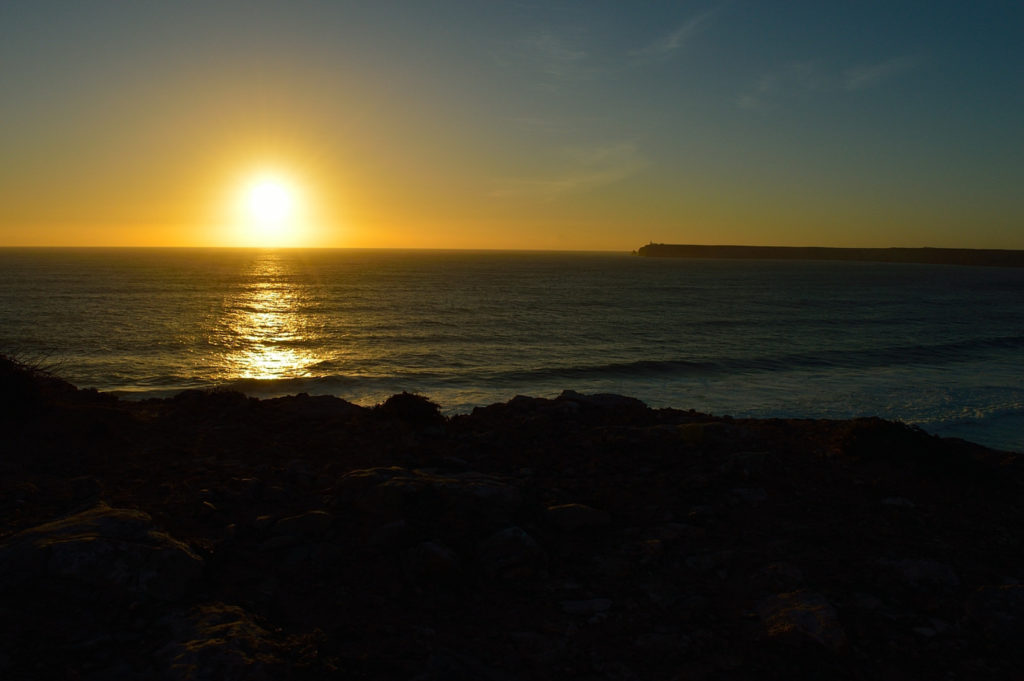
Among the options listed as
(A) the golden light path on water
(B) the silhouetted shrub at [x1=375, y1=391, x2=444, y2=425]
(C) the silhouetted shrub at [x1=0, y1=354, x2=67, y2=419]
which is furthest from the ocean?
(C) the silhouetted shrub at [x1=0, y1=354, x2=67, y2=419]

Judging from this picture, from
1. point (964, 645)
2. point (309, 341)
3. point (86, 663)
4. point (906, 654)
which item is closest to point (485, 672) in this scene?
point (86, 663)

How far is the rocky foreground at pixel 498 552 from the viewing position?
4.62m

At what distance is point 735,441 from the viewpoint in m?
9.72

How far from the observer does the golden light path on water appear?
98.7 feet

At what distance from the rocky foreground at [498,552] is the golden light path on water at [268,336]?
19925 millimetres

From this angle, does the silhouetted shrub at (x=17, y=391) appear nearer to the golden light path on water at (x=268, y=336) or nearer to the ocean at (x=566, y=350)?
the ocean at (x=566, y=350)

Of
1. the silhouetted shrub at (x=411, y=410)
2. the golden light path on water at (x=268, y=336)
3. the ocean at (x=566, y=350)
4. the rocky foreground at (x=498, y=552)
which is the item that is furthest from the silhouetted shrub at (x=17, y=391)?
the golden light path on water at (x=268, y=336)

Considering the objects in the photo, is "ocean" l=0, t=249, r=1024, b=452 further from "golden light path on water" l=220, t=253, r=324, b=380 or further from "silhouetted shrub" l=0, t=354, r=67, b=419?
"silhouetted shrub" l=0, t=354, r=67, b=419

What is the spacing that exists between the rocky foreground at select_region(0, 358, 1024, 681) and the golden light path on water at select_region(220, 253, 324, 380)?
65.4 ft

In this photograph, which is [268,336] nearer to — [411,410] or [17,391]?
[17,391]

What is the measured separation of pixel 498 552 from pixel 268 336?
1553 inches

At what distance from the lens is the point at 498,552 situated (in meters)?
6.15

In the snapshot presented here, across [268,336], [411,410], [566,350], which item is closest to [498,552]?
[411,410]

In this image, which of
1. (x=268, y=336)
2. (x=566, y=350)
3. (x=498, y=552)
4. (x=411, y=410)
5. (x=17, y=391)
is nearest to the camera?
(x=498, y=552)
